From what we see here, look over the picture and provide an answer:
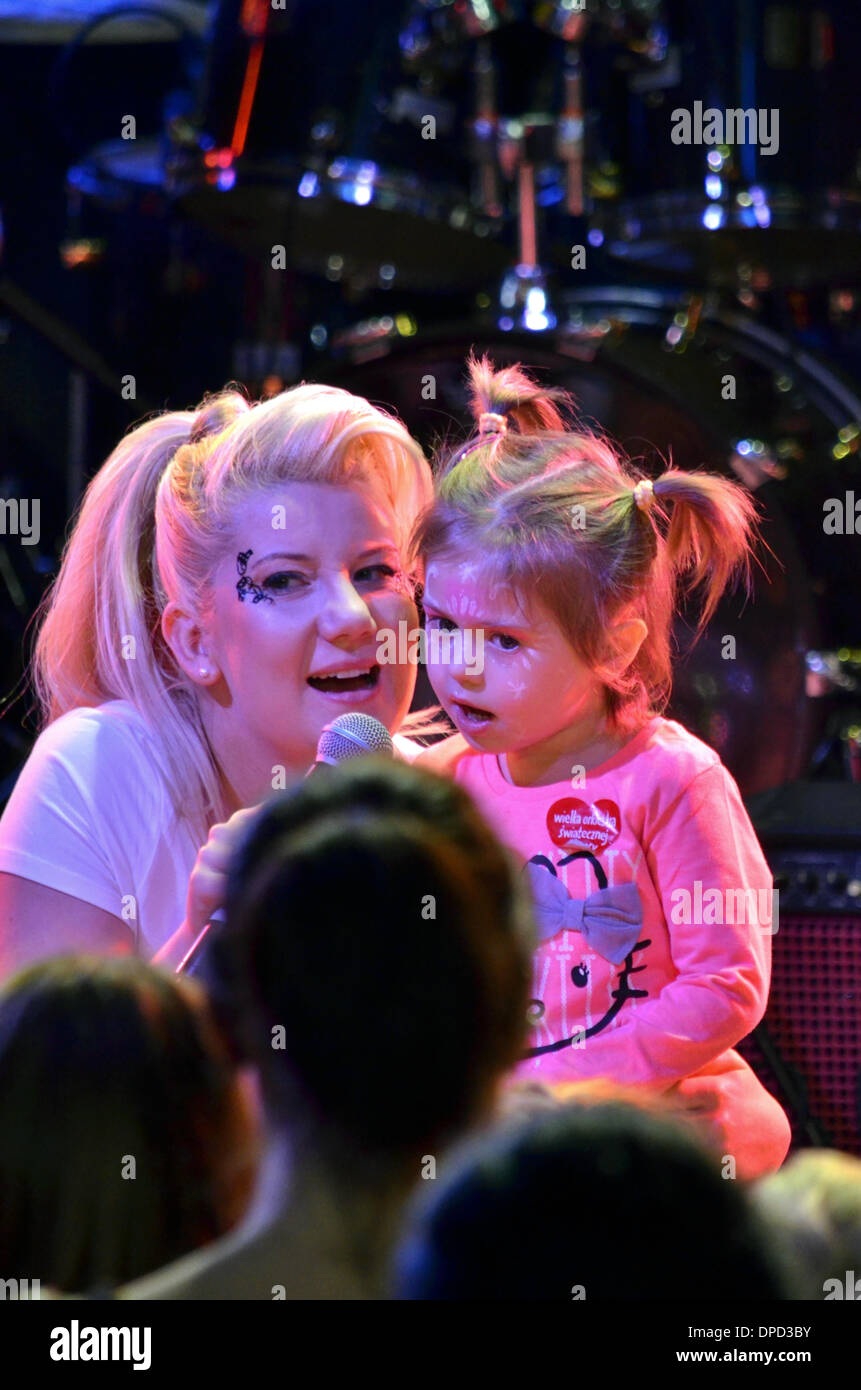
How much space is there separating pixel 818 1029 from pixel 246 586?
97cm

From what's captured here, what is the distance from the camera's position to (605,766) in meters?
1.98

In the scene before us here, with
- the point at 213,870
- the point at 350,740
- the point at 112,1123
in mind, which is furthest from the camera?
the point at 350,740

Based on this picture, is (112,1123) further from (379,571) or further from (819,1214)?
(379,571)

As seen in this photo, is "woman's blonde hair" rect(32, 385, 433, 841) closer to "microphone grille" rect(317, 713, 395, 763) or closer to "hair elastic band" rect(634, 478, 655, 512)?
"hair elastic band" rect(634, 478, 655, 512)

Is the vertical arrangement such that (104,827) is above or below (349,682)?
below

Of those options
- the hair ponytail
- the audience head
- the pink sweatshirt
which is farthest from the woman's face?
the audience head

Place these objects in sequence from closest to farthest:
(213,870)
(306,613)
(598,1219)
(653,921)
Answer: (598,1219), (213,870), (653,921), (306,613)

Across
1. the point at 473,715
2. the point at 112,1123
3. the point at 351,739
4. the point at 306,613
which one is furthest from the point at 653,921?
the point at 112,1123

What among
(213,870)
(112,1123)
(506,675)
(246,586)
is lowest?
(112,1123)

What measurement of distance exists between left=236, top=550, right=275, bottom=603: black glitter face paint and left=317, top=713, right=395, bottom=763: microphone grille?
1.18ft

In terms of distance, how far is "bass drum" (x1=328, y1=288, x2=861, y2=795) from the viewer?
11.9ft

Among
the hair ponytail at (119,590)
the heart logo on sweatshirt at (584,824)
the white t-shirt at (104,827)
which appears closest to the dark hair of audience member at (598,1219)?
the heart logo on sweatshirt at (584,824)
